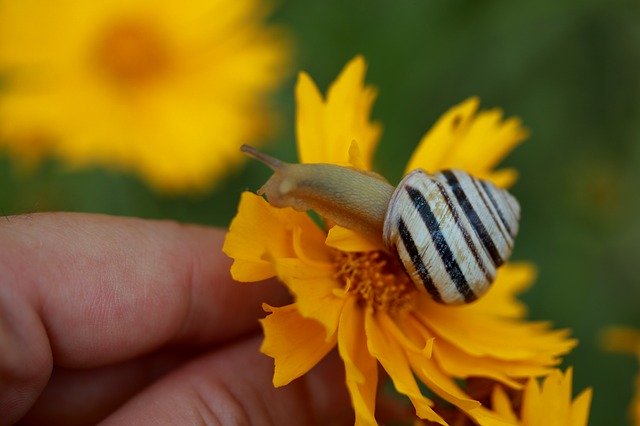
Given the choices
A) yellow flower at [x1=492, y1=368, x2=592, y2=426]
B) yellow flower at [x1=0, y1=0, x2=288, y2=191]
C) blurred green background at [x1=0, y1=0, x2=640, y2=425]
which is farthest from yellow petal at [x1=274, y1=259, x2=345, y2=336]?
blurred green background at [x1=0, y1=0, x2=640, y2=425]

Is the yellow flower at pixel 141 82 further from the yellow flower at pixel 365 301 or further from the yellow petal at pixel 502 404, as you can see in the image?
the yellow petal at pixel 502 404

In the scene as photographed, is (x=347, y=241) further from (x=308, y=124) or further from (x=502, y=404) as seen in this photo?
(x=502, y=404)

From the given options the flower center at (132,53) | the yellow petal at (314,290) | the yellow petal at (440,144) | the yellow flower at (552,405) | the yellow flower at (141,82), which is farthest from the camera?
the flower center at (132,53)

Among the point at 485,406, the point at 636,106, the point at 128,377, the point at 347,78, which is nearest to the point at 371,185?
the point at 347,78

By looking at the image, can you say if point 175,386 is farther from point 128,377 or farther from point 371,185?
point 371,185

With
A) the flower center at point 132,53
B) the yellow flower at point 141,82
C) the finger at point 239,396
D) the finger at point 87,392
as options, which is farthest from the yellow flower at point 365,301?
the flower center at point 132,53

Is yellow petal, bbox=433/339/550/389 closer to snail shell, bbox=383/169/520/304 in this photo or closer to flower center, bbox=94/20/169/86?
snail shell, bbox=383/169/520/304
